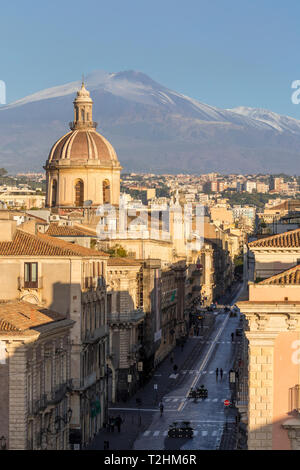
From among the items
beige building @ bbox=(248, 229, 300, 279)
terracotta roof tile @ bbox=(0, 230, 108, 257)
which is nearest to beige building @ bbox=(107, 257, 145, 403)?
terracotta roof tile @ bbox=(0, 230, 108, 257)

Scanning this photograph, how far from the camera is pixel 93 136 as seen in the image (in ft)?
410

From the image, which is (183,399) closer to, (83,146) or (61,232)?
(61,232)

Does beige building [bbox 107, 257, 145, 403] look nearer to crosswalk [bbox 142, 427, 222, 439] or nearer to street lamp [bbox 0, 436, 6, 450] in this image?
crosswalk [bbox 142, 427, 222, 439]

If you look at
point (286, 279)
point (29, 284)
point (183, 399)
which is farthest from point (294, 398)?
point (183, 399)

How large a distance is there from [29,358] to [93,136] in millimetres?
70674

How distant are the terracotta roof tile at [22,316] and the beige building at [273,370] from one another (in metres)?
15.2

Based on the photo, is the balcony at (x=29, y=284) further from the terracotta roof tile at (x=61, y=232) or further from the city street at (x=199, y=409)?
the terracotta roof tile at (x=61, y=232)

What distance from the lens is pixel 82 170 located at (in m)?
123

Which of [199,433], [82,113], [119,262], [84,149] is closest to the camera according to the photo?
[199,433]

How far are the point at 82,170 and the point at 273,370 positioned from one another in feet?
269

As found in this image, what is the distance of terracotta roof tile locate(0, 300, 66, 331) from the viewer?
180ft

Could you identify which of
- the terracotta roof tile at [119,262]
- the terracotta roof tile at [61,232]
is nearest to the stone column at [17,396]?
the terracotta roof tile at [61,232]

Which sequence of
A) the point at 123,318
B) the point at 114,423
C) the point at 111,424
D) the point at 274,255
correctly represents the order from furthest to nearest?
the point at 123,318
the point at 111,424
the point at 114,423
the point at 274,255
